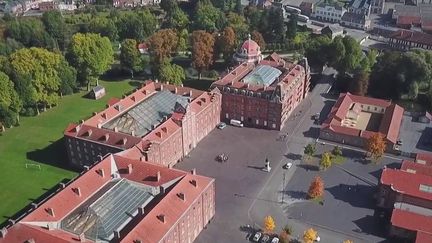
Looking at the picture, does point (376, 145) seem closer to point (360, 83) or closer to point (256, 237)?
point (360, 83)

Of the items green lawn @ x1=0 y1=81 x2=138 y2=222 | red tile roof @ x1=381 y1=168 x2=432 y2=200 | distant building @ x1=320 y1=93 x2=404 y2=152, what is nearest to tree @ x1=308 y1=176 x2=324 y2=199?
red tile roof @ x1=381 y1=168 x2=432 y2=200

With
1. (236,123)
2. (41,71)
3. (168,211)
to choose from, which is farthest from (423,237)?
(41,71)

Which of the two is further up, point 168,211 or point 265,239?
point 168,211

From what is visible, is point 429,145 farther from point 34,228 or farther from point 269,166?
point 34,228

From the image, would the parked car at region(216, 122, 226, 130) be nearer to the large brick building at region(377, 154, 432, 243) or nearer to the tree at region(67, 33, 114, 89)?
the large brick building at region(377, 154, 432, 243)

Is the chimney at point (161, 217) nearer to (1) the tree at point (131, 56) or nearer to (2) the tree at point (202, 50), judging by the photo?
(2) the tree at point (202, 50)

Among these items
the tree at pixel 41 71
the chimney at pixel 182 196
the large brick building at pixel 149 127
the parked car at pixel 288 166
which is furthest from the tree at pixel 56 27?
the chimney at pixel 182 196
